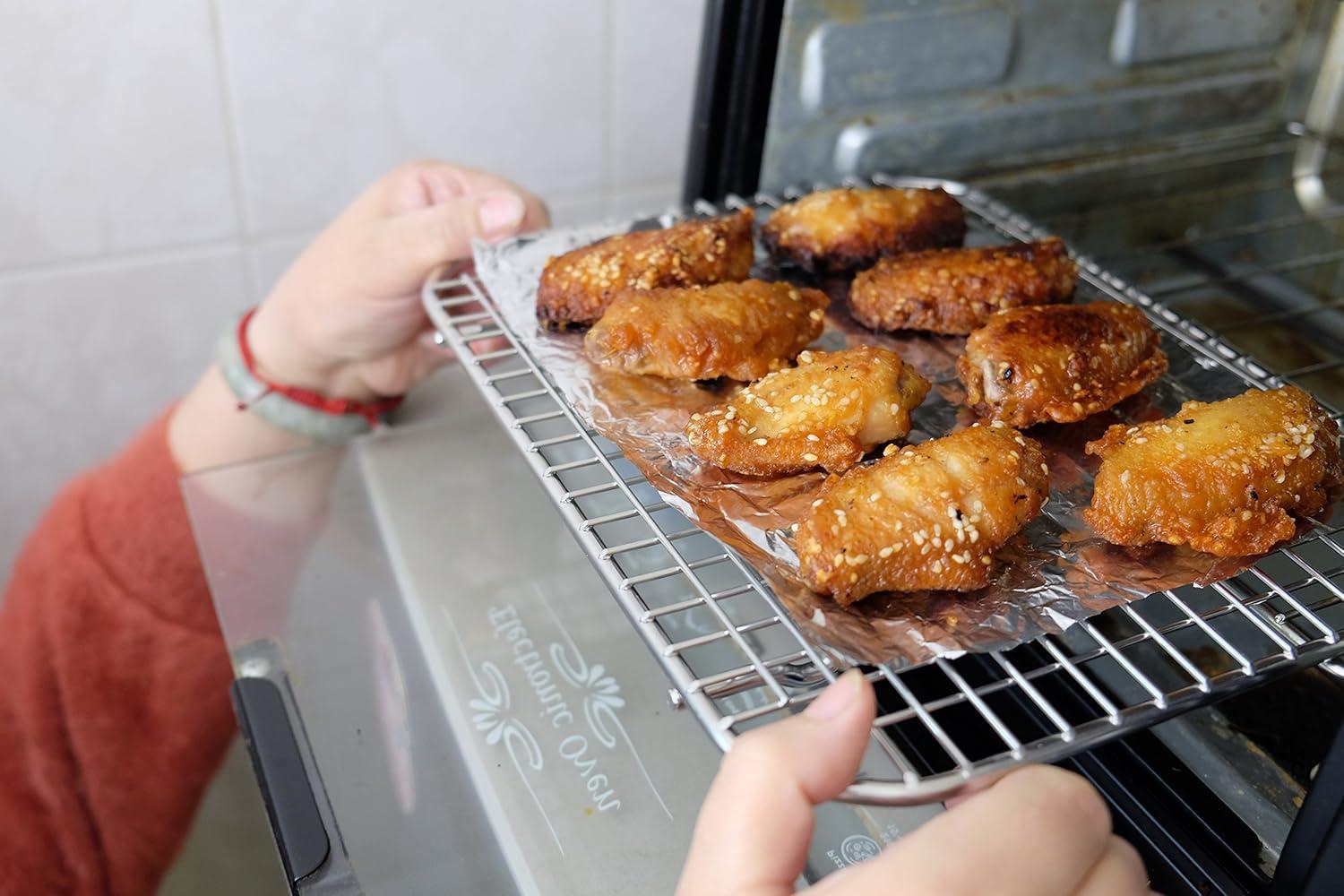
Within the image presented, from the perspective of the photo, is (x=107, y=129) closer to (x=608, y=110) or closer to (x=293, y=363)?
(x=293, y=363)

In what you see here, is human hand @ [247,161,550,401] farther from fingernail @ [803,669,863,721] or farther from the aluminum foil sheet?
fingernail @ [803,669,863,721]

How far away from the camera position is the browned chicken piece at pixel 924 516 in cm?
74

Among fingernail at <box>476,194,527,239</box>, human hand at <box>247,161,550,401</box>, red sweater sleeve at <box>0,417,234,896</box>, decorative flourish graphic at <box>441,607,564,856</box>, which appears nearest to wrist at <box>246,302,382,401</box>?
human hand at <box>247,161,550,401</box>

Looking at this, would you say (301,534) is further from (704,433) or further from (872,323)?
(872,323)

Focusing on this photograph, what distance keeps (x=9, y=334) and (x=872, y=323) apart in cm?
122

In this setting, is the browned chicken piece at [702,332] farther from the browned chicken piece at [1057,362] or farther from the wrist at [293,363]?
the wrist at [293,363]

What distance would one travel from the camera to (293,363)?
4.46 ft

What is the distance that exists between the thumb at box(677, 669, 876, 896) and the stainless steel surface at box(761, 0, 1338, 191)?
801 millimetres

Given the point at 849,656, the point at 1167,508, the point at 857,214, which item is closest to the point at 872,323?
the point at 857,214

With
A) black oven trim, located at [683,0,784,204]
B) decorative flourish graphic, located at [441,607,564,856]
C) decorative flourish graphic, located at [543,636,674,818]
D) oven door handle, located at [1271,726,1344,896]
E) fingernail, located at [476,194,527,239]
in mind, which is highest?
black oven trim, located at [683,0,784,204]

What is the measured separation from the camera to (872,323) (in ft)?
3.52

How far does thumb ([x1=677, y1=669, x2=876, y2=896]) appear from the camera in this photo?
56cm

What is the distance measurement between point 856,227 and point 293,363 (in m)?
0.66

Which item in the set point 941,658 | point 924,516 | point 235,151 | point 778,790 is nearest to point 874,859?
point 778,790
